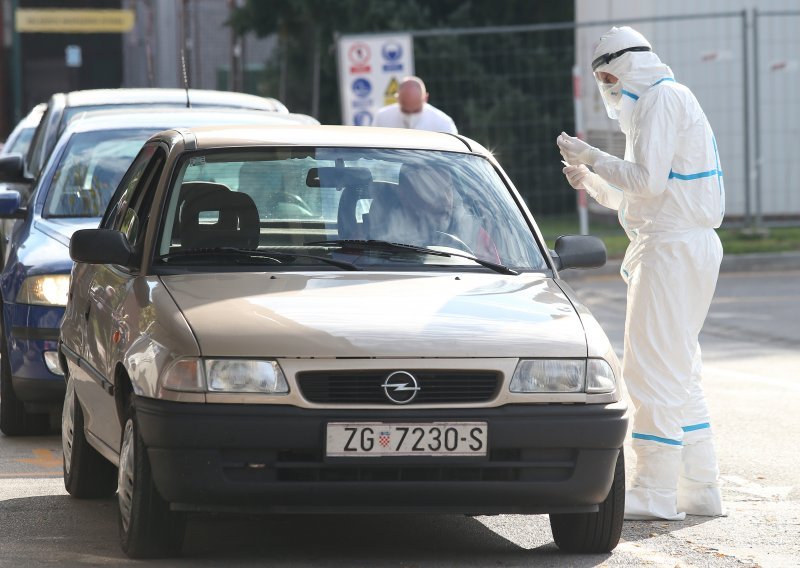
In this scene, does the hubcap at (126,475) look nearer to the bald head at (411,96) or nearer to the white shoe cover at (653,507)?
the white shoe cover at (653,507)

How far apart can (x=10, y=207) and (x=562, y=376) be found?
474 centimetres

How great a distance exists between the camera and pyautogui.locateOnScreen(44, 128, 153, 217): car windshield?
31.4ft

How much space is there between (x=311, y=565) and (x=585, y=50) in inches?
720

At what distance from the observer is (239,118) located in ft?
33.3

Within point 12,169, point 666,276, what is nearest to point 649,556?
point 666,276

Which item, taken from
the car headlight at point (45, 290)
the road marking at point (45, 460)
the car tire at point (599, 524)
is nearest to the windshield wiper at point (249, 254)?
the car tire at point (599, 524)

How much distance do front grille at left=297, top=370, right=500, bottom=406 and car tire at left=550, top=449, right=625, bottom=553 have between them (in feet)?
2.38

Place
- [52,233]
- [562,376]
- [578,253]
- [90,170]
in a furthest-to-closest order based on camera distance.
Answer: [90,170] → [52,233] → [578,253] → [562,376]

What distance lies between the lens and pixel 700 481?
6.95 metres

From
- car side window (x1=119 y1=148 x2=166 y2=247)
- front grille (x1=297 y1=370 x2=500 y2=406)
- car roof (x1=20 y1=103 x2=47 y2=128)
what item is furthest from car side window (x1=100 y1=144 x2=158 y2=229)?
car roof (x1=20 y1=103 x2=47 y2=128)

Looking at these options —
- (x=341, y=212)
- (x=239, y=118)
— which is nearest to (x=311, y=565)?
(x=341, y=212)

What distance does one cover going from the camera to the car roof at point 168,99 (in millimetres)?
11375

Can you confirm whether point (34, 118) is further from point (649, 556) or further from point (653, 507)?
point (649, 556)

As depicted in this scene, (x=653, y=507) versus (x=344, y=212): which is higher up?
(x=344, y=212)
